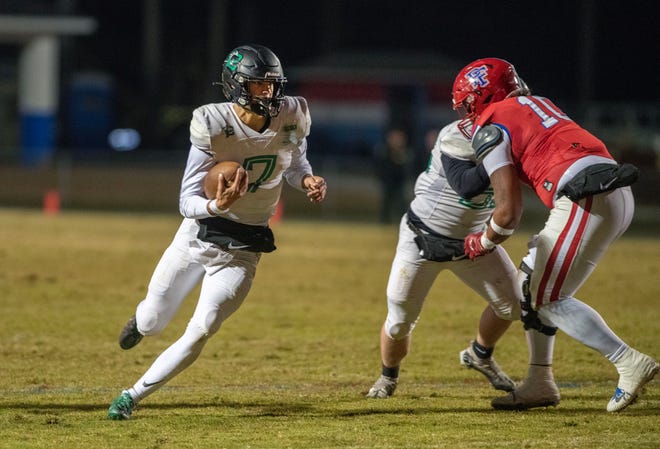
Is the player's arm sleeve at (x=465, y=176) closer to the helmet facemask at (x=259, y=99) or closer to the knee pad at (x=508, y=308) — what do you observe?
the knee pad at (x=508, y=308)

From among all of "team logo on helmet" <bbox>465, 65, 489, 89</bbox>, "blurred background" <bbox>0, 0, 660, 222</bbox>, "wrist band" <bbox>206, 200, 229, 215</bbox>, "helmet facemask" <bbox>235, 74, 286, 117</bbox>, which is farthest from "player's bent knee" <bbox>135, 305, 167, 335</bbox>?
"blurred background" <bbox>0, 0, 660, 222</bbox>

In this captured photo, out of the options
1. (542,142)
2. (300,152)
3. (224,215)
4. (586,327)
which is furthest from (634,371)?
(224,215)

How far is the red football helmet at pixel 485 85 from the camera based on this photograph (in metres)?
6.05

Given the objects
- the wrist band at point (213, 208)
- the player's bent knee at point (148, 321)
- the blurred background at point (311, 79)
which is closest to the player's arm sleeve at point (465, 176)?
the wrist band at point (213, 208)

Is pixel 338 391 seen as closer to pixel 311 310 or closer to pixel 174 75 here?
pixel 311 310

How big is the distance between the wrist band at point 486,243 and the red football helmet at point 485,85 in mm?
783

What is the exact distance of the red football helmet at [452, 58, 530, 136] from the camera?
605 cm

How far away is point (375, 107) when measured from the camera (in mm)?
35469

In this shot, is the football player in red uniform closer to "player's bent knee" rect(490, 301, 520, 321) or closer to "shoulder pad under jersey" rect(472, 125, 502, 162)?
"shoulder pad under jersey" rect(472, 125, 502, 162)

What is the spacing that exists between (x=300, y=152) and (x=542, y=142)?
4.72ft

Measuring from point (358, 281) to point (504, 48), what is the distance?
114ft

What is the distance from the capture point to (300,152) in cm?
642

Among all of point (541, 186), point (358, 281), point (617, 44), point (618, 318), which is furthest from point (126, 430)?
point (617, 44)

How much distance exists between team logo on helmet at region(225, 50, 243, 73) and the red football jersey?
134 cm
